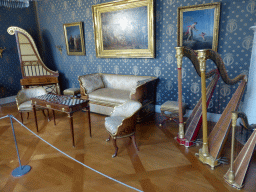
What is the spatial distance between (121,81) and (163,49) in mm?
1540

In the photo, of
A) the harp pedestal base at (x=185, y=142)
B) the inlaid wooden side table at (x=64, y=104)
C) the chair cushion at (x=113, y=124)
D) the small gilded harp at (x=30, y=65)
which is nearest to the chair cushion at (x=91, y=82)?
the inlaid wooden side table at (x=64, y=104)

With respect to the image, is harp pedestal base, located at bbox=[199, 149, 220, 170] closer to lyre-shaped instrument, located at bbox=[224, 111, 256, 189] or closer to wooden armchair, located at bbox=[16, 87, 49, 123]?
lyre-shaped instrument, located at bbox=[224, 111, 256, 189]

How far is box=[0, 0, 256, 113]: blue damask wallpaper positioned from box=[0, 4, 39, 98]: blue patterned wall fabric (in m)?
0.45

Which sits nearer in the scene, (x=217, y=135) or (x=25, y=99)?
(x=217, y=135)

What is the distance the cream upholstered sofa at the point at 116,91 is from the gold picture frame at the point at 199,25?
130 centimetres

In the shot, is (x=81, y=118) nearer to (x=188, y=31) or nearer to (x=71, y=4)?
(x=188, y=31)

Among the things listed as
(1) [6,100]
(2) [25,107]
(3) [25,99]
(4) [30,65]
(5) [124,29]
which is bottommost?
(1) [6,100]

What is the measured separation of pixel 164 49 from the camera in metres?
4.89

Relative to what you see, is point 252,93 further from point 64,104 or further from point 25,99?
point 25,99

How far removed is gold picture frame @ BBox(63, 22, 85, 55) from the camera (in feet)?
20.9

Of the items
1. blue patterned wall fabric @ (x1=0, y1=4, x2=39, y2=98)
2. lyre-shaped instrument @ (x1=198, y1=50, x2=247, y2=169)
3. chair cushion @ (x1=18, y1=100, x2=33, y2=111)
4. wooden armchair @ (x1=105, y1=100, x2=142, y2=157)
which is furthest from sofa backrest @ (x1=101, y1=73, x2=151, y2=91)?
blue patterned wall fabric @ (x1=0, y1=4, x2=39, y2=98)

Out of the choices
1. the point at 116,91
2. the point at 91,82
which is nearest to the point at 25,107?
the point at 91,82

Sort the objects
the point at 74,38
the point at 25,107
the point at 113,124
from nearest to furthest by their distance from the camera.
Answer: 1. the point at 113,124
2. the point at 25,107
3. the point at 74,38

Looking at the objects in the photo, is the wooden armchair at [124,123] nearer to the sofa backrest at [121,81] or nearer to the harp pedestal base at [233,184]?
the harp pedestal base at [233,184]
